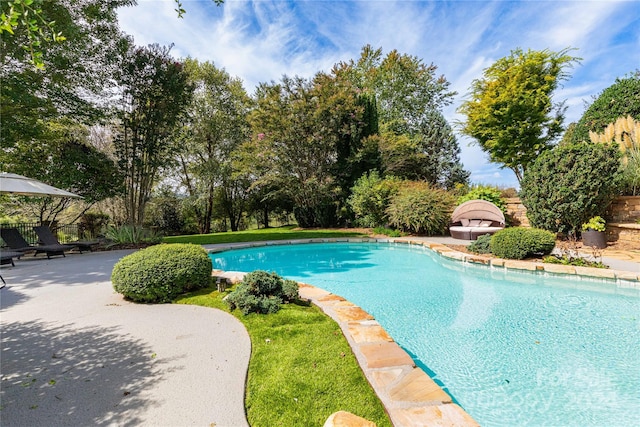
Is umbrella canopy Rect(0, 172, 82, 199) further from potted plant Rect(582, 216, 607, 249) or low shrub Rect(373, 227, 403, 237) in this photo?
potted plant Rect(582, 216, 607, 249)

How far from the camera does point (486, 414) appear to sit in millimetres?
2129

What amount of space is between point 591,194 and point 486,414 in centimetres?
790

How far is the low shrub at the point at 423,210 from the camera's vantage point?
439 inches

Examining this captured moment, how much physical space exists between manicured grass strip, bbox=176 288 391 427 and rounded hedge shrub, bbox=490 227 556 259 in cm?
546

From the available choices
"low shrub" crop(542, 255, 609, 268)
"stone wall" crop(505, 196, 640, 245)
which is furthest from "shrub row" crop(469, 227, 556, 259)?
"stone wall" crop(505, 196, 640, 245)

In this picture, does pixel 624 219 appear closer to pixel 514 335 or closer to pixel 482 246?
pixel 482 246

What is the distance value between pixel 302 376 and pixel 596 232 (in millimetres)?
9036

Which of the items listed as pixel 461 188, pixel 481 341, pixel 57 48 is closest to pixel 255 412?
pixel 481 341

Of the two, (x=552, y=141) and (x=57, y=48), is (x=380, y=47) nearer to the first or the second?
(x=552, y=141)

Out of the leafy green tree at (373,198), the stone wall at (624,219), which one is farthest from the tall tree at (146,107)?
the stone wall at (624,219)

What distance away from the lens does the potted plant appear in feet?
23.5

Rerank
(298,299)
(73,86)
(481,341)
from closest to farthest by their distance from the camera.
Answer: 1. (481,341)
2. (298,299)
3. (73,86)

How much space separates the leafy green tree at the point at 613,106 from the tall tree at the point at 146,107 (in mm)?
15751

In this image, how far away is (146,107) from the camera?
10039 mm
